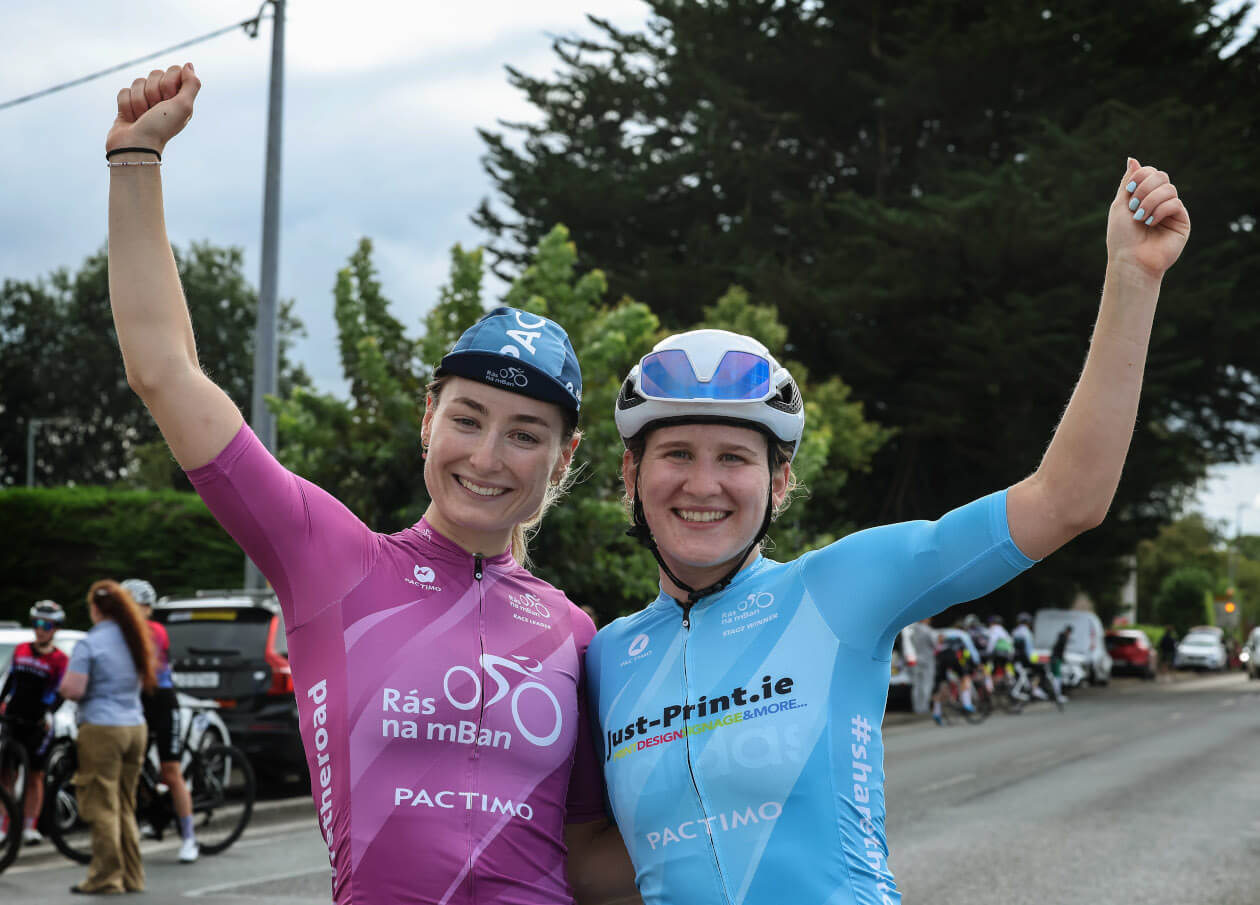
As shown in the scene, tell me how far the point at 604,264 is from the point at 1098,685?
20473mm

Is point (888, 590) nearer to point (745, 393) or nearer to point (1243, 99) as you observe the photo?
point (745, 393)

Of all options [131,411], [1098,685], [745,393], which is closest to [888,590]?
[745,393]

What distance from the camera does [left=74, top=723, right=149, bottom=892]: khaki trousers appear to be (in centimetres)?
902

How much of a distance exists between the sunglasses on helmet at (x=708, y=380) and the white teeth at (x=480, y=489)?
0.36 meters

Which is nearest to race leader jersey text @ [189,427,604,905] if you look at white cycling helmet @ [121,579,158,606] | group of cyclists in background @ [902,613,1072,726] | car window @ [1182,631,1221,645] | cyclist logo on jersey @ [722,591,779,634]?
cyclist logo on jersey @ [722,591,779,634]

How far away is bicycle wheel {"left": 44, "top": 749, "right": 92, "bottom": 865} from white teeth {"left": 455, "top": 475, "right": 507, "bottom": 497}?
319 inches

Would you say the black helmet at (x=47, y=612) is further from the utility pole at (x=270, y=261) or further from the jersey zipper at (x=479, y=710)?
the jersey zipper at (x=479, y=710)

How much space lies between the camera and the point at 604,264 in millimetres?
35156

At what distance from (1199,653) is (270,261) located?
56772 millimetres

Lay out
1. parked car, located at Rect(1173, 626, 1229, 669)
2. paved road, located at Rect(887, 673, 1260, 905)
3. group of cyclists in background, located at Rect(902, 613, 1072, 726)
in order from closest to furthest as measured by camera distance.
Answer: paved road, located at Rect(887, 673, 1260, 905)
group of cyclists in background, located at Rect(902, 613, 1072, 726)
parked car, located at Rect(1173, 626, 1229, 669)

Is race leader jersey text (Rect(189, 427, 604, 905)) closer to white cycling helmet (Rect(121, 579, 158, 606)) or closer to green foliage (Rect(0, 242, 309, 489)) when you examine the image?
white cycling helmet (Rect(121, 579, 158, 606))

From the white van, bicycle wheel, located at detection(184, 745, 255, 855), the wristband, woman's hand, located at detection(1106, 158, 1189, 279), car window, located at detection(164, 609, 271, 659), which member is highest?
the wristband

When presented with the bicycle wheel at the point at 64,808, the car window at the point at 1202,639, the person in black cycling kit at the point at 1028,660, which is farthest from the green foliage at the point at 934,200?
the car window at the point at 1202,639

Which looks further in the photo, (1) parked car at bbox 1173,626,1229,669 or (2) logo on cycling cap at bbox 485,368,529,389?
(1) parked car at bbox 1173,626,1229,669
